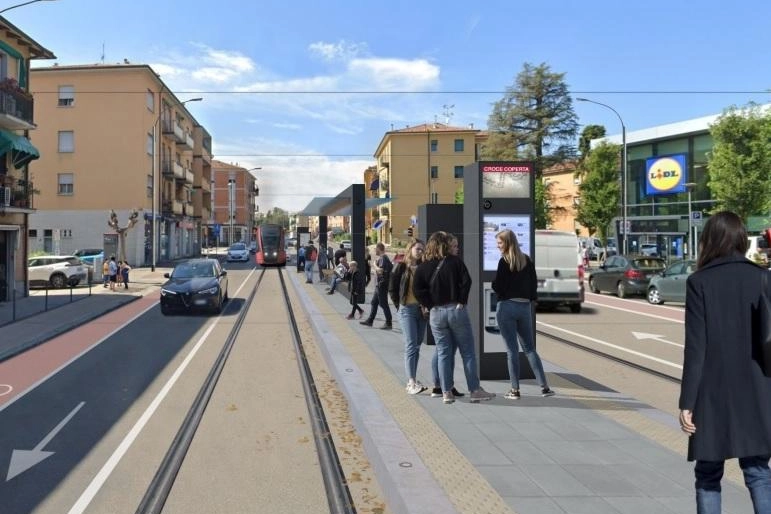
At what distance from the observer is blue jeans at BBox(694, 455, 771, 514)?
288 cm

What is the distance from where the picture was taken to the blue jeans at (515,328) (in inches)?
252

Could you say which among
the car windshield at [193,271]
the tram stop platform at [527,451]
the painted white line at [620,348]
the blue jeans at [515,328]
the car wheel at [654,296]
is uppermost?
the car windshield at [193,271]

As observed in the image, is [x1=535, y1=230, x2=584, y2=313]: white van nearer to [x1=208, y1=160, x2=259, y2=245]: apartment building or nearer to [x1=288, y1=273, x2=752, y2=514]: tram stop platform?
[x1=288, y1=273, x2=752, y2=514]: tram stop platform

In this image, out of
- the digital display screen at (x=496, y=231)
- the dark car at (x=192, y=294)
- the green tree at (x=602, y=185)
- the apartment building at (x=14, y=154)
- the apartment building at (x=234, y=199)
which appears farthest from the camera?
the apartment building at (x=234, y=199)

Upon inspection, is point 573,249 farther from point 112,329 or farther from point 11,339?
point 11,339

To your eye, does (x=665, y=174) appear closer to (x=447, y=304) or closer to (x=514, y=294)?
(x=514, y=294)

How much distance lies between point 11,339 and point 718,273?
13.1m

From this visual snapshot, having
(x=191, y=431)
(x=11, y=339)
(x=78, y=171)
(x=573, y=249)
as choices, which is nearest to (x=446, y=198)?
(x=78, y=171)

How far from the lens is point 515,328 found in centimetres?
646

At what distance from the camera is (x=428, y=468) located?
14.5ft

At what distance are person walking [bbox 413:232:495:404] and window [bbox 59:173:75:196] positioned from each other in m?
42.8

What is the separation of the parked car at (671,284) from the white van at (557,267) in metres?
3.54

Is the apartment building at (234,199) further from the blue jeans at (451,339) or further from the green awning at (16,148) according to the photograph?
the blue jeans at (451,339)

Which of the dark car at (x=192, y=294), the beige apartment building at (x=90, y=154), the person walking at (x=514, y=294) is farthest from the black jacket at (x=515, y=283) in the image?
the beige apartment building at (x=90, y=154)
